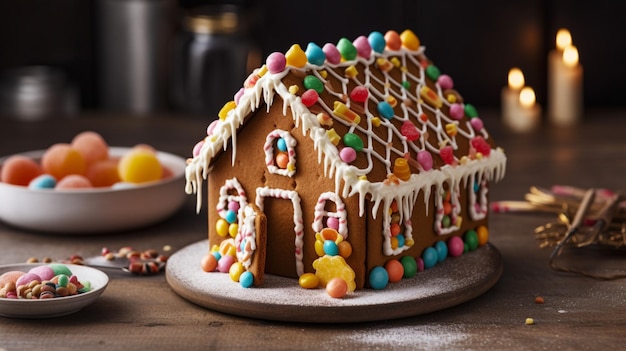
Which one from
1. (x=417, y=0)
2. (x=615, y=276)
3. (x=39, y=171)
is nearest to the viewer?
(x=615, y=276)

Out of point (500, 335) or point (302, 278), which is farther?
point (302, 278)

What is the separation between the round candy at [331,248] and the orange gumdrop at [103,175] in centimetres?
72

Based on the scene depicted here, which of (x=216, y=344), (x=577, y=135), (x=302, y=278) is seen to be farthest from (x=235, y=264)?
(x=577, y=135)

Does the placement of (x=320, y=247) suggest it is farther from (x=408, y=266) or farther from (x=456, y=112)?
(x=456, y=112)

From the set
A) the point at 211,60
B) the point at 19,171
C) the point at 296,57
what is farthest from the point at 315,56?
the point at 211,60

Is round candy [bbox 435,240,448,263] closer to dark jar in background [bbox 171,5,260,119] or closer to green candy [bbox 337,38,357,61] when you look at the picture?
green candy [bbox 337,38,357,61]

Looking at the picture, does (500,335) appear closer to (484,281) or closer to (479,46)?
(484,281)

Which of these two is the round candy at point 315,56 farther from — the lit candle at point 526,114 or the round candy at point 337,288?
the lit candle at point 526,114

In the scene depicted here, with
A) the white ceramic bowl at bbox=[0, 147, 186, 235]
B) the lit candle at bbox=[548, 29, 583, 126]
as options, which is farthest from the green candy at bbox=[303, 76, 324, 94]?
the lit candle at bbox=[548, 29, 583, 126]

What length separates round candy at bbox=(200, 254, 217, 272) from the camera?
182 cm

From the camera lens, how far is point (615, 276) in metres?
1.88

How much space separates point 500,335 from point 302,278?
322 millimetres

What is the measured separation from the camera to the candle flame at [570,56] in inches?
134

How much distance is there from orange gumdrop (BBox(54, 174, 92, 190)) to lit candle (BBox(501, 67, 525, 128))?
1.53 metres
